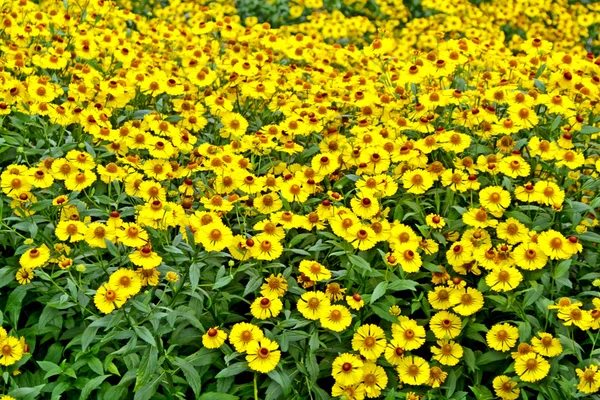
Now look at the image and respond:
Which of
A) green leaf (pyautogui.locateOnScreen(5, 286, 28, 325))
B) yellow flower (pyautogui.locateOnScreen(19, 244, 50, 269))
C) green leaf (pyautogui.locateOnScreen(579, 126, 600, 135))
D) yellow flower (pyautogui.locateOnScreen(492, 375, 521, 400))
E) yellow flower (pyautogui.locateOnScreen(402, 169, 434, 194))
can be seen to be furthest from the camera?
green leaf (pyautogui.locateOnScreen(579, 126, 600, 135))

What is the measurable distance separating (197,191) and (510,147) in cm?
141

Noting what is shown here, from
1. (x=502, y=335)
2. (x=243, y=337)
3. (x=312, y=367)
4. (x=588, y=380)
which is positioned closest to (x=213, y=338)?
(x=243, y=337)

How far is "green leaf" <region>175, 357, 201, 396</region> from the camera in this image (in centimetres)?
257

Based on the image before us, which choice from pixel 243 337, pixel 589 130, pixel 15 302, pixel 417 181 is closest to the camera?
pixel 243 337

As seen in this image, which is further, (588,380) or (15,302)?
(15,302)

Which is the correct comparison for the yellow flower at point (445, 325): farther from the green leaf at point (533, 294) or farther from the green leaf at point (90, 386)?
the green leaf at point (90, 386)

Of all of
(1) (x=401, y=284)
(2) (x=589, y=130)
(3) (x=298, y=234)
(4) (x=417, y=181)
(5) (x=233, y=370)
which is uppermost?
(2) (x=589, y=130)

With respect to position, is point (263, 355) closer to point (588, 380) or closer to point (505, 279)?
point (505, 279)

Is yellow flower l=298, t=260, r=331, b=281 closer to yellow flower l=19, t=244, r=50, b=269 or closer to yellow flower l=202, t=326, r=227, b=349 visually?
yellow flower l=202, t=326, r=227, b=349

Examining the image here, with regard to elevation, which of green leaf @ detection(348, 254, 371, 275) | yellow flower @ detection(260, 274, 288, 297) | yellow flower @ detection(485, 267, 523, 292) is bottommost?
yellow flower @ detection(260, 274, 288, 297)

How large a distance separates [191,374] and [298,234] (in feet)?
2.64

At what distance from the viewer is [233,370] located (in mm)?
2602

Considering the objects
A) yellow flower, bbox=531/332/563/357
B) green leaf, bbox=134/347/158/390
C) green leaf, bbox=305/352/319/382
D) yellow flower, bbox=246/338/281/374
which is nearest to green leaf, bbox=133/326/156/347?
green leaf, bbox=134/347/158/390

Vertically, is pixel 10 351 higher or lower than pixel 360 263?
lower
